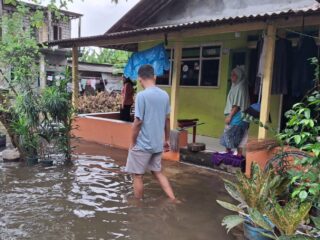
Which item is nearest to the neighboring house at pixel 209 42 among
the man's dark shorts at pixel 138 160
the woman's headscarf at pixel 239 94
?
the woman's headscarf at pixel 239 94

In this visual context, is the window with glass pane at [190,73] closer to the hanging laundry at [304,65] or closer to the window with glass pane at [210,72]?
the window with glass pane at [210,72]

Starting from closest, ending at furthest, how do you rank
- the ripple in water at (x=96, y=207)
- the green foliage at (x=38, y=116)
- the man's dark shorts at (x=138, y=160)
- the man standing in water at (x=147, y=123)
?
the ripple in water at (x=96, y=207) → the man standing in water at (x=147, y=123) → the man's dark shorts at (x=138, y=160) → the green foliage at (x=38, y=116)

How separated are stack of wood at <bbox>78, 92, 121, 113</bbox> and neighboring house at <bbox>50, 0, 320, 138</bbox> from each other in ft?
16.7

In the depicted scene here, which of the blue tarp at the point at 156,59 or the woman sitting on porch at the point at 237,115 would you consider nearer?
the woman sitting on porch at the point at 237,115

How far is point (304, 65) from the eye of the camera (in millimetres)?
6527

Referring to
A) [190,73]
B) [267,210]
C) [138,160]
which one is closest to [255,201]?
[267,210]

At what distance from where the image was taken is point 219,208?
185 inches

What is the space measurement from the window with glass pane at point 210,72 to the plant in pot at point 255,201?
5183 mm

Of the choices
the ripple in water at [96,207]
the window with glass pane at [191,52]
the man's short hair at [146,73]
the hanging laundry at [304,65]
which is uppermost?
the window with glass pane at [191,52]

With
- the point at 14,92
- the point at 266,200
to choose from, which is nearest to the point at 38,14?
the point at 14,92

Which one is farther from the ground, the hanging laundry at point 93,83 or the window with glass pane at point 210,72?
the window with glass pane at point 210,72

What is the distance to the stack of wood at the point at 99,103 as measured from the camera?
49.8ft

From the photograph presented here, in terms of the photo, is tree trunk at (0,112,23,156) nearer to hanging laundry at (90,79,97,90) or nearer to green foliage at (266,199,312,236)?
green foliage at (266,199,312,236)

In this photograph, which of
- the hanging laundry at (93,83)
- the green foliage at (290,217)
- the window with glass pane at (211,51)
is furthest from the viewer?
the hanging laundry at (93,83)
